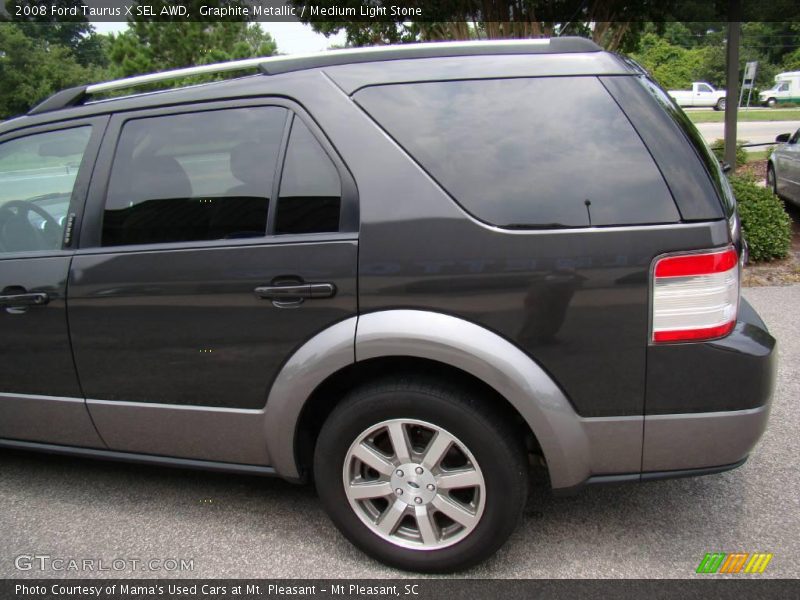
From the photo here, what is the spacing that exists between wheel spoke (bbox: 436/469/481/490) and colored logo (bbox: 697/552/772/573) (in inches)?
36.2

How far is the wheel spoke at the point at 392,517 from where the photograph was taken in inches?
90.3

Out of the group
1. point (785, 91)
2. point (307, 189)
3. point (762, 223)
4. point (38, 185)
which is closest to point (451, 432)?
point (307, 189)

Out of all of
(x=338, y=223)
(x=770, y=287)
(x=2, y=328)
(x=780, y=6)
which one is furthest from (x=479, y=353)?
(x=780, y=6)

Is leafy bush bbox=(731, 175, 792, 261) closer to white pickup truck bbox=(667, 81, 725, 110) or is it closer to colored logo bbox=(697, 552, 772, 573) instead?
colored logo bbox=(697, 552, 772, 573)

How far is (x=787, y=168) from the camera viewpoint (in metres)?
8.77

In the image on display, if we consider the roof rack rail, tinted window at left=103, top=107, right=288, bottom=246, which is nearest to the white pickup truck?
the roof rack rail

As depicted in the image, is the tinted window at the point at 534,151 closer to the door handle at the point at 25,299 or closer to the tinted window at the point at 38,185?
the tinted window at the point at 38,185

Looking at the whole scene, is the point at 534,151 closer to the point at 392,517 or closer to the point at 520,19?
the point at 392,517

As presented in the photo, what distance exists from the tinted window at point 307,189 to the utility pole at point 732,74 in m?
6.70

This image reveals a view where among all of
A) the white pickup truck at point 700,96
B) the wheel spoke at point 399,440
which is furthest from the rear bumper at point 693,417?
the white pickup truck at point 700,96

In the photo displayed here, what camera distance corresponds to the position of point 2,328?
2635 mm

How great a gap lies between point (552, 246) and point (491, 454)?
72cm

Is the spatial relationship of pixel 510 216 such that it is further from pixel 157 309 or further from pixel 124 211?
pixel 124 211

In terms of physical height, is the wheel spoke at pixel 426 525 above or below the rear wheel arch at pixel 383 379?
below
